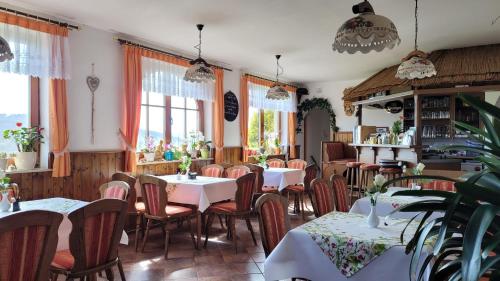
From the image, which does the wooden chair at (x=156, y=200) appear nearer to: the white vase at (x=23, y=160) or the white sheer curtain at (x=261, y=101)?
the white vase at (x=23, y=160)

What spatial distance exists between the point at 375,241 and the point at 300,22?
Result: 3686 millimetres

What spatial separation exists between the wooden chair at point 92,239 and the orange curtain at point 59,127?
2.19m

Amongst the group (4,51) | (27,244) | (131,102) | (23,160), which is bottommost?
(27,244)

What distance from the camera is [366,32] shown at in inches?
108

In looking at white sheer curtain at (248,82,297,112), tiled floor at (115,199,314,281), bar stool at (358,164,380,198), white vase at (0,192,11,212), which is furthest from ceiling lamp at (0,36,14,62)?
bar stool at (358,164,380,198)

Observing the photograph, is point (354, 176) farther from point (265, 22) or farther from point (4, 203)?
point (4, 203)


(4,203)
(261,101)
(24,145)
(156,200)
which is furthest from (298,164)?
(4,203)

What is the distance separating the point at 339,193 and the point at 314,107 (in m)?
6.97

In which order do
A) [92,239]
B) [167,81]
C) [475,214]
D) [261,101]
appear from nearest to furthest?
[475,214]
[92,239]
[167,81]
[261,101]

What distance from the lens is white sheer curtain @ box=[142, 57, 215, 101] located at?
5.97 m

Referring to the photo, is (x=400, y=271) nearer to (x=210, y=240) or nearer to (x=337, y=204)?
(x=337, y=204)

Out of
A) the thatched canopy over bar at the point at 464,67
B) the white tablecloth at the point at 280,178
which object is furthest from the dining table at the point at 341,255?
the thatched canopy over bar at the point at 464,67

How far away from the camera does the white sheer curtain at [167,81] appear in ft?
19.6

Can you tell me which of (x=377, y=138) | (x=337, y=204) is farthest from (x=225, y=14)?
(x=377, y=138)
